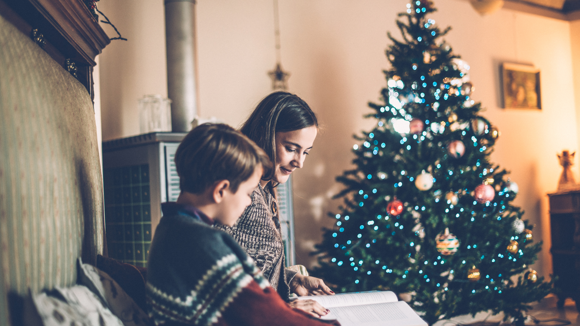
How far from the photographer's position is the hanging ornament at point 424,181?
300 centimetres

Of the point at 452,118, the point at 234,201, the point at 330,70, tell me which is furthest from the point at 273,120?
the point at 330,70

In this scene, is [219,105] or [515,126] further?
[515,126]

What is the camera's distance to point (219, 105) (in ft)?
12.5

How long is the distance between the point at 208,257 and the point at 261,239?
21.6 inches

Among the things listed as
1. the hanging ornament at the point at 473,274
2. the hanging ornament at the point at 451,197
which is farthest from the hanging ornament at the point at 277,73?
the hanging ornament at the point at 473,274

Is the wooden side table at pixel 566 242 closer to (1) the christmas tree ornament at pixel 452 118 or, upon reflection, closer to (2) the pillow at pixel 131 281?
(1) the christmas tree ornament at pixel 452 118

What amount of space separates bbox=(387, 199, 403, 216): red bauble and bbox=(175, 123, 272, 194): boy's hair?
2091 millimetres

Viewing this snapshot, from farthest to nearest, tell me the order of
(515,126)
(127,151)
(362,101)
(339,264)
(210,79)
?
1. (515,126)
2. (362,101)
3. (210,79)
4. (339,264)
5. (127,151)

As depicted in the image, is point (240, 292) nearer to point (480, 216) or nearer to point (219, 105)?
point (480, 216)

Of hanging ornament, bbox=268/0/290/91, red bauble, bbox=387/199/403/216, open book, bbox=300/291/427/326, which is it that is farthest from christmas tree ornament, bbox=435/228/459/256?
hanging ornament, bbox=268/0/290/91

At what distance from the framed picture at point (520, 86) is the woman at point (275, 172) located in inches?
159

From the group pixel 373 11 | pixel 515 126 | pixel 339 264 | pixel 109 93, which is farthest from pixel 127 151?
pixel 515 126

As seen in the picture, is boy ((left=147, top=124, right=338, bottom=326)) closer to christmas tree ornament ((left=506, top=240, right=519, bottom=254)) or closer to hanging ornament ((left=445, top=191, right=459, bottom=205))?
hanging ornament ((left=445, top=191, right=459, bottom=205))

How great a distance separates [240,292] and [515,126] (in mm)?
4898
